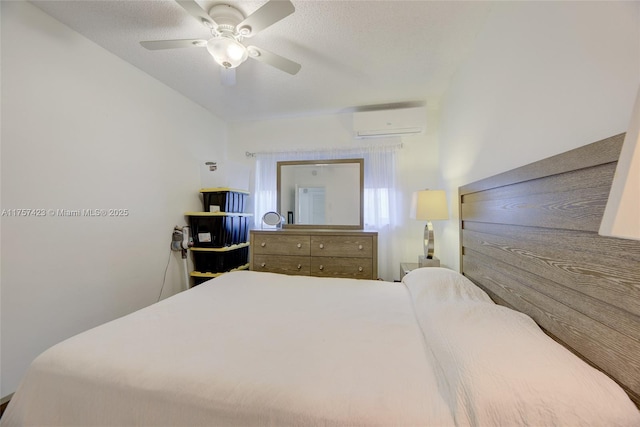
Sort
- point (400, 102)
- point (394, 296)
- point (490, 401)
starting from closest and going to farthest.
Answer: point (490, 401) → point (394, 296) → point (400, 102)

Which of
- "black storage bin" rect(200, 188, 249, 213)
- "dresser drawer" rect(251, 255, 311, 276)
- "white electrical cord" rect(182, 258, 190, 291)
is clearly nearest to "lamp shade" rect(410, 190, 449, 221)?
"dresser drawer" rect(251, 255, 311, 276)

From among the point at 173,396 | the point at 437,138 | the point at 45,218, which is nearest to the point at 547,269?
the point at 173,396

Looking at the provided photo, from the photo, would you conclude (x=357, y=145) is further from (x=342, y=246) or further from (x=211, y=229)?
(x=211, y=229)

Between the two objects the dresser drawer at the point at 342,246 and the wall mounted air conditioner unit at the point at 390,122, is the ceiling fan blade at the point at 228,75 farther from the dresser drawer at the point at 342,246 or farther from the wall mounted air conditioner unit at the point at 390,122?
the dresser drawer at the point at 342,246

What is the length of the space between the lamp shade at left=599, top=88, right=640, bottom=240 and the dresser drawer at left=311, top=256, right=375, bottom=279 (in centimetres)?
209

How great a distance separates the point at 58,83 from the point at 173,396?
83.5 inches

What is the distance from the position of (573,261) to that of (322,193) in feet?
7.65

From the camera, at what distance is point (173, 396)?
2.38ft

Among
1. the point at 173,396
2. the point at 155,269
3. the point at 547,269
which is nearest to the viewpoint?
the point at 173,396

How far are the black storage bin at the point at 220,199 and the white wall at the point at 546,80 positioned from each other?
2.33 m

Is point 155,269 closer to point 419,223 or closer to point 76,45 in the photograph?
point 76,45

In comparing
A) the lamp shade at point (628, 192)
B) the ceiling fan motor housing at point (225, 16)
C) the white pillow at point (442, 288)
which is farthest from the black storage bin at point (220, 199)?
the lamp shade at point (628, 192)

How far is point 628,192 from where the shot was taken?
0.31m

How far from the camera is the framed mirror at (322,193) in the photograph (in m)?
2.86
